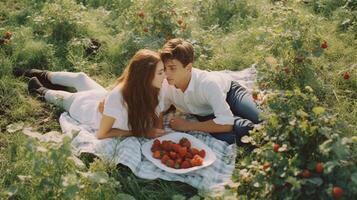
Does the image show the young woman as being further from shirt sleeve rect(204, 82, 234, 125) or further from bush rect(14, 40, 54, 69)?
bush rect(14, 40, 54, 69)

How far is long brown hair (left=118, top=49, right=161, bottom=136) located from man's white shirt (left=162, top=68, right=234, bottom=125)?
1.06 feet

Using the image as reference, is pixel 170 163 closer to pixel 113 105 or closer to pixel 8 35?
pixel 113 105

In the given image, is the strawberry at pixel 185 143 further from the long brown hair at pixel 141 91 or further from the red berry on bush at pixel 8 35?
the red berry on bush at pixel 8 35

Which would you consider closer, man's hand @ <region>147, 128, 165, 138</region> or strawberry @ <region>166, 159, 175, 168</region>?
strawberry @ <region>166, 159, 175, 168</region>

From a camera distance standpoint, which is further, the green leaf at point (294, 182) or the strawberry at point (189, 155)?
the strawberry at point (189, 155)

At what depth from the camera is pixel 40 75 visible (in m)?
5.56

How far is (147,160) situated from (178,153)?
27 centimetres

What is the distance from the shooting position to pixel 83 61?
19.2 feet

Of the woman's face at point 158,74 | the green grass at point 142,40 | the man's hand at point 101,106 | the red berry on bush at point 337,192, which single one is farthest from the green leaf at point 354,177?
the man's hand at point 101,106

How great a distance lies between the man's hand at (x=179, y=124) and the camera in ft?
15.5

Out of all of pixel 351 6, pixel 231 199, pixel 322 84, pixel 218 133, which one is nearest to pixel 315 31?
pixel 322 84

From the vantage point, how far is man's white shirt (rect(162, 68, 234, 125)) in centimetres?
459

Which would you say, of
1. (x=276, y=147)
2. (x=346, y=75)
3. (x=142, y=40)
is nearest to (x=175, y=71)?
(x=276, y=147)

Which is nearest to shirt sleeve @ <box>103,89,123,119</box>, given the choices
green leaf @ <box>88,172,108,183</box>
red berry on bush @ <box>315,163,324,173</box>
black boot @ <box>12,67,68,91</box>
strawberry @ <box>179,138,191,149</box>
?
strawberry @ <box>179,138,191,149</box>
